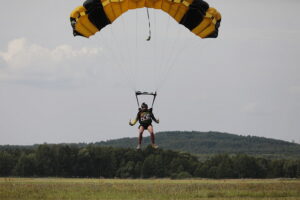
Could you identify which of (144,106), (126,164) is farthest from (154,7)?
(126,164)

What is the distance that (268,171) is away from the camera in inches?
3880

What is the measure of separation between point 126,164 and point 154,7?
239 ft

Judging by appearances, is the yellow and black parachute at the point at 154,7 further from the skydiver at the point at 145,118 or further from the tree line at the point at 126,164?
the tree line at the point at 126,164

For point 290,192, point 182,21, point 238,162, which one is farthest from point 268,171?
point 182,21

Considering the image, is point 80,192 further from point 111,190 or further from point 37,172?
point 37,172

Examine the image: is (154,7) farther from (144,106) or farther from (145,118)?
(145,118)

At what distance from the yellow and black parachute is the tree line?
63553mm

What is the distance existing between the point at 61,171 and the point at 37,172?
4.28m

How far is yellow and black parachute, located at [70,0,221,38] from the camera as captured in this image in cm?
2620

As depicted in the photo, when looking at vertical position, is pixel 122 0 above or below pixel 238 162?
above

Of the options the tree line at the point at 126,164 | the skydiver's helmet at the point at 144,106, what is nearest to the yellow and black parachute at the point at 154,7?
the skydiver's helmet at the point at 144,106

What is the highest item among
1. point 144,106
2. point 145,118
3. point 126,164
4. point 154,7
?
point 154,7

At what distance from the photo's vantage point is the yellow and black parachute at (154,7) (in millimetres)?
26203

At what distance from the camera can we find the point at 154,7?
86.5 feet
